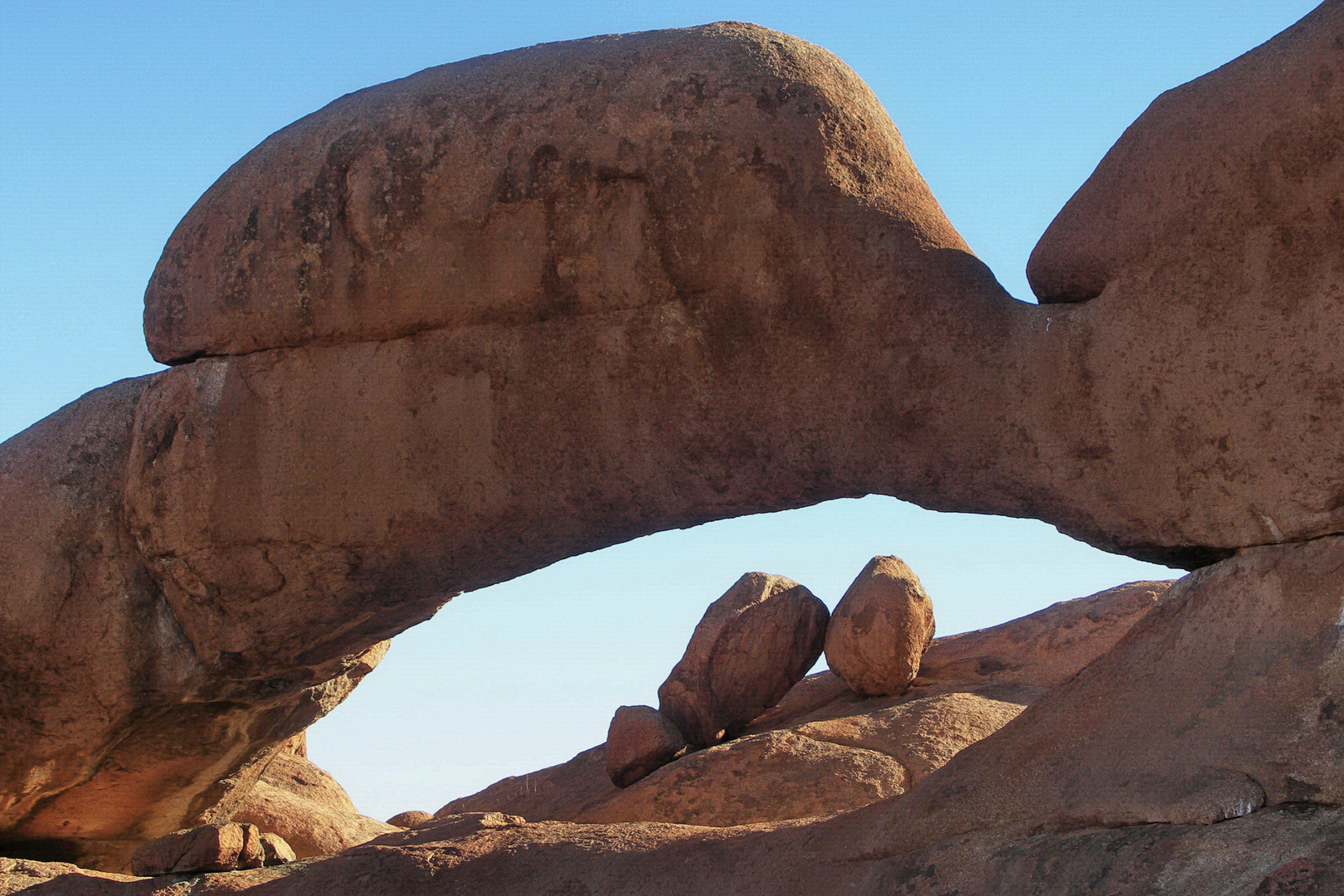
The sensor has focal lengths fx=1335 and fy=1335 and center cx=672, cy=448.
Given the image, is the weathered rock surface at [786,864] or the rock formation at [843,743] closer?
the weathered rock surface at [786,864]

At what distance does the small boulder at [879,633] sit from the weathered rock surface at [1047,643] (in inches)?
17.4

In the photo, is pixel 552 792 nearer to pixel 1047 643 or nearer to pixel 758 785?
pixel 758 785

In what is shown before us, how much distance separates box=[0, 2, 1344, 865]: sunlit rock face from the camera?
11.2 feet

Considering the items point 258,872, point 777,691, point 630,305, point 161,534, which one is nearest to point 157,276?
point 161,534

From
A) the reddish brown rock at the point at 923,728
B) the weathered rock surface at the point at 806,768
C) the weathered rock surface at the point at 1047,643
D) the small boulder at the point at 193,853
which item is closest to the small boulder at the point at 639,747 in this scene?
the weathered rock surface at the point at 806,768

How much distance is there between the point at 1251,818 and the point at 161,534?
3.29 m

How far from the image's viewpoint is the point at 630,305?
3.98 meters

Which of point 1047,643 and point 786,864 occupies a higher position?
point 786,864

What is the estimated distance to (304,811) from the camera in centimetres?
712

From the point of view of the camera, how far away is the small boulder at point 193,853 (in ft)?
14.4

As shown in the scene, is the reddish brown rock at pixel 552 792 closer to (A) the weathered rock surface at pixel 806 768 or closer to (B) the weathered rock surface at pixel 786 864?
(A) the weathered rock surface at pixel 806 768

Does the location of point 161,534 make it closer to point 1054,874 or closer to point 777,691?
point 1054,874

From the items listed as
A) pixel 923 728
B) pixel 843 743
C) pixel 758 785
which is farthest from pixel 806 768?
pixel 923 728

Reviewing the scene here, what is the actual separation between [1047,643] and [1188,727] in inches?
192
